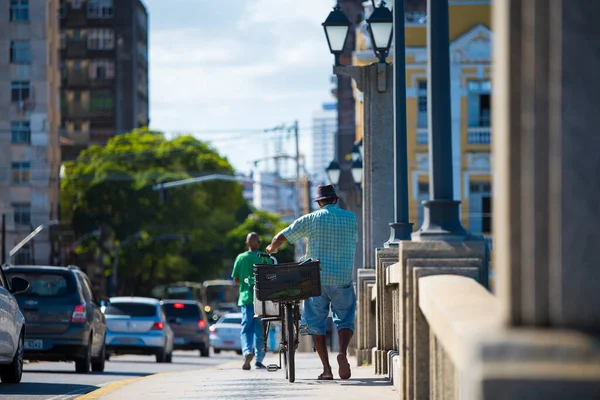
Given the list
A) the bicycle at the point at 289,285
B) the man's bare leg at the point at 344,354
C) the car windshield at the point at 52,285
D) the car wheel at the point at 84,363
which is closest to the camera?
the bicycle at the point at 289,285

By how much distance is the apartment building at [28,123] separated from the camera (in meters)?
87.8

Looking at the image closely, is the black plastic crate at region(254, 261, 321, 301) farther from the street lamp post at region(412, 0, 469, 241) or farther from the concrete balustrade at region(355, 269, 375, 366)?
the concrete balustrade at region(355, 269, 375, 366)

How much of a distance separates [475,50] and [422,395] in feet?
148

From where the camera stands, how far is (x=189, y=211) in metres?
86.9

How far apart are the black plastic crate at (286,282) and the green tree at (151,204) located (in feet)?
237

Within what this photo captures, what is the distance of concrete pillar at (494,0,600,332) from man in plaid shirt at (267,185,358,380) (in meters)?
9.48

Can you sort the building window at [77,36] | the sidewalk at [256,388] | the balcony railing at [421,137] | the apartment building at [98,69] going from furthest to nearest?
the building window at [77,36] < the apartment building at [98,69] < the balcony railing at [421,137] < the sidewalk at [256,388]

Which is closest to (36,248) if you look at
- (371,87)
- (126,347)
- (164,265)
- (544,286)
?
(164,265)

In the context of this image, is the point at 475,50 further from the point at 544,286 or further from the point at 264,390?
the point at 544,286

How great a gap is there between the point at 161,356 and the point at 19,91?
5844 centimetres

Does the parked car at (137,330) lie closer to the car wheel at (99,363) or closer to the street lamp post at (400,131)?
the car wheel at (99,363)

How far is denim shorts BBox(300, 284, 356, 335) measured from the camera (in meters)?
13.6

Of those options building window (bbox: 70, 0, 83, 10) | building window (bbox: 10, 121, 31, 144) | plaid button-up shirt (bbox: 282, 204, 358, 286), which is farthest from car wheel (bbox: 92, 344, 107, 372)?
building window (bbox: 70, 0, 83, 10)

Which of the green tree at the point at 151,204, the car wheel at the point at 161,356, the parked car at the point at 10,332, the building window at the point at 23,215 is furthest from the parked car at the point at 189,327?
the building window at the point at 23,215
